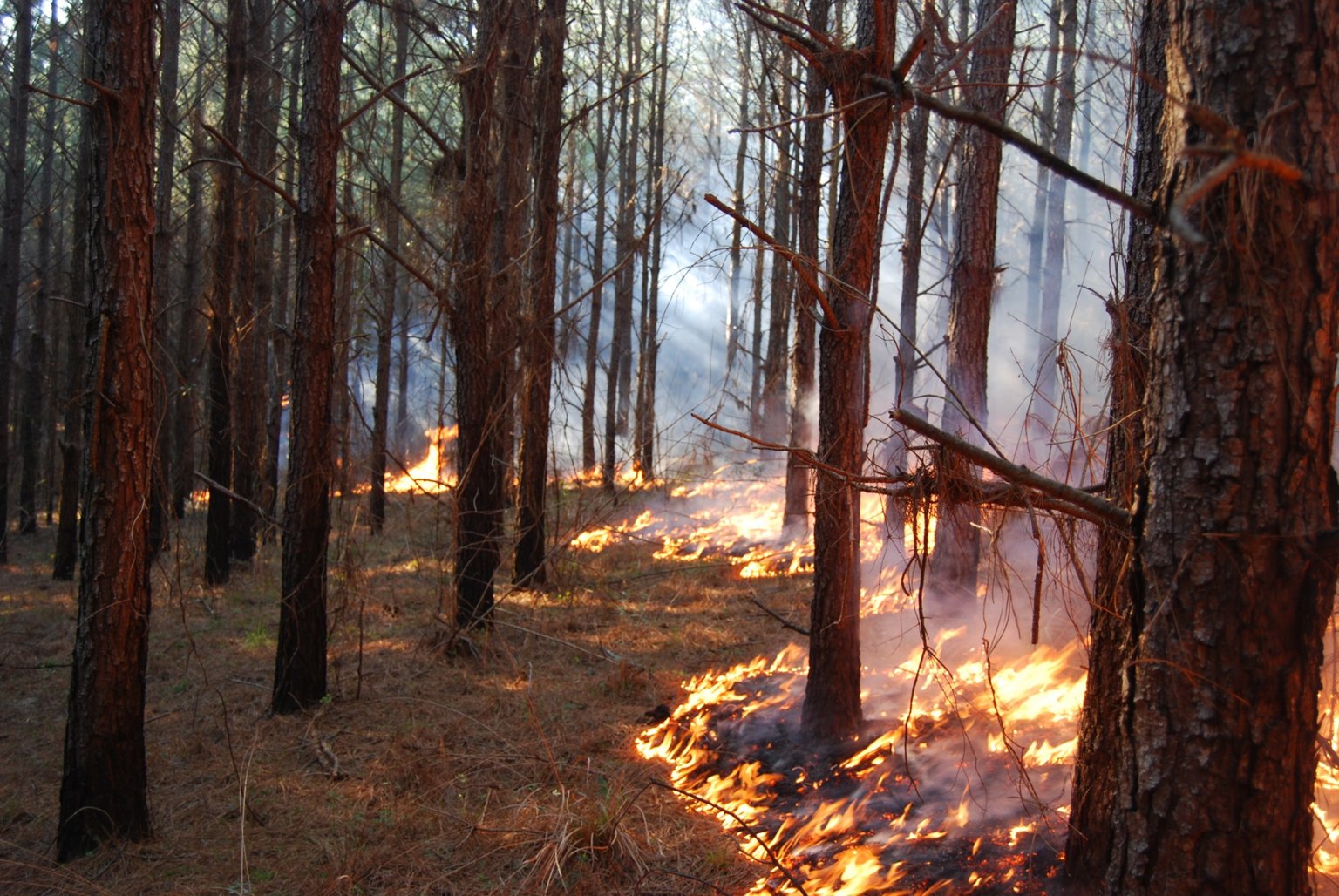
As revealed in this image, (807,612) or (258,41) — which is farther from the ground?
(258,41)

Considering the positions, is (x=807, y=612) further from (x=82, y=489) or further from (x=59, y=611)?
(x=59, y=611)

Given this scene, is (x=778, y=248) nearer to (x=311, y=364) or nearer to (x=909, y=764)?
(x=909, y=764)

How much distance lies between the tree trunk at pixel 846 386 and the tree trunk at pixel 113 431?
3.55m

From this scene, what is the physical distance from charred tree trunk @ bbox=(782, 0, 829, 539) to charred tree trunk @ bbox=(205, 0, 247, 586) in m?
6.65

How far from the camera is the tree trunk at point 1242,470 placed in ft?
7.23

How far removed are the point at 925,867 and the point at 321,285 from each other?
5381mm

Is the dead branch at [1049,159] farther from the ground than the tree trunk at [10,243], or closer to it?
closer to it

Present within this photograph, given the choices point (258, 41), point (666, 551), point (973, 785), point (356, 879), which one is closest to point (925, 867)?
point (973, 785)

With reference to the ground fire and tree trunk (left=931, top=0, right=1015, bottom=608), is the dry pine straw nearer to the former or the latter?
the ground fire

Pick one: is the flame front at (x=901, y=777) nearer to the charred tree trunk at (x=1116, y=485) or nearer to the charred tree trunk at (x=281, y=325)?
the charred tree trunk at (x=1116, y=485)

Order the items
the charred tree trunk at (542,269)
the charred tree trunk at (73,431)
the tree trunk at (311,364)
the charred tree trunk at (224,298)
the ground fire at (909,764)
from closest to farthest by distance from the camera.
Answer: the ground fire at (909,764) < the tree trunk at (311,364) < the charred tree trunk at (542,269) < the charred tree trunk at (224,298) < the charred tree trunk at (73,431)

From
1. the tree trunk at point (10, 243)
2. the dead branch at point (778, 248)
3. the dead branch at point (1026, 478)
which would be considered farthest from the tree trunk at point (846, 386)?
the tree trunk at point (10, 243)

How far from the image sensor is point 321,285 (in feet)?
21.8

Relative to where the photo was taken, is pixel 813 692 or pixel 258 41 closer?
pixel 813 692
